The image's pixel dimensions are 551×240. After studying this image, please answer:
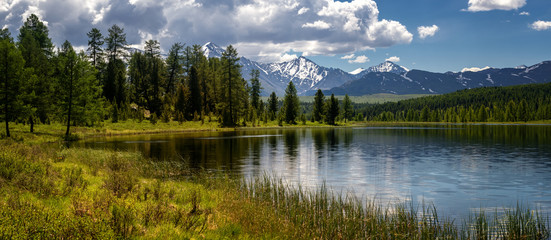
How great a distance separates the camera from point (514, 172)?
30719 millimetres

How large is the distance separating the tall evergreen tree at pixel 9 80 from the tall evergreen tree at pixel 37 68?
1.38m

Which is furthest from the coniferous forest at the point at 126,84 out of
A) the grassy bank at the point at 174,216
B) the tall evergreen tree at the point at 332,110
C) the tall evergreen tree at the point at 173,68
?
the grassy bank at the point at 174,216

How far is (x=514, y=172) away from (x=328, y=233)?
26633mm

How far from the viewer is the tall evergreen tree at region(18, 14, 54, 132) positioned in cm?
5162

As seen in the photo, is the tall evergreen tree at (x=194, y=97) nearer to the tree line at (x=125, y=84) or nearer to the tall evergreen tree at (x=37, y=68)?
the tree line at (x=125, y=84)

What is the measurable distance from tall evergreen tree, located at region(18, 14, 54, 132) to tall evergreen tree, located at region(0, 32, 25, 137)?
1375 millimetres

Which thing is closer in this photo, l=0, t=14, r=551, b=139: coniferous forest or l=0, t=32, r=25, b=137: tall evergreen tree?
l=0, t=32, r=25, b=137: tall evergreen tree

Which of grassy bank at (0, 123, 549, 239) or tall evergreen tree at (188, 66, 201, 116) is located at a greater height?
tall evergreen tree at (188, 66, 201, 116)

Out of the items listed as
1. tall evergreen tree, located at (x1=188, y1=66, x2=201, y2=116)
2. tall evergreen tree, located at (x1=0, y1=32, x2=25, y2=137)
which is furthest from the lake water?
tall evergreen tree, located at (x1=188, y1=66, x2=201, y2=116)

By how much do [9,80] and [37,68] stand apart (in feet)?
85.0

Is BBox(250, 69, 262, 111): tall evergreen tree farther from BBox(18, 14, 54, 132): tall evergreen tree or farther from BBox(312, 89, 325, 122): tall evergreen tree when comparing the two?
BBox(18, 14, 54, 132): tall evergreen tree

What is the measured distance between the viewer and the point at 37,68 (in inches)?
2753

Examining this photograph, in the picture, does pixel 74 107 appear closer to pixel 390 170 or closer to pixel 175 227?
pixel 390 170

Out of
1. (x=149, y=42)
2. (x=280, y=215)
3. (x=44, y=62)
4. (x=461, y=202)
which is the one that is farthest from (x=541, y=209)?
(x=149, y=42)
